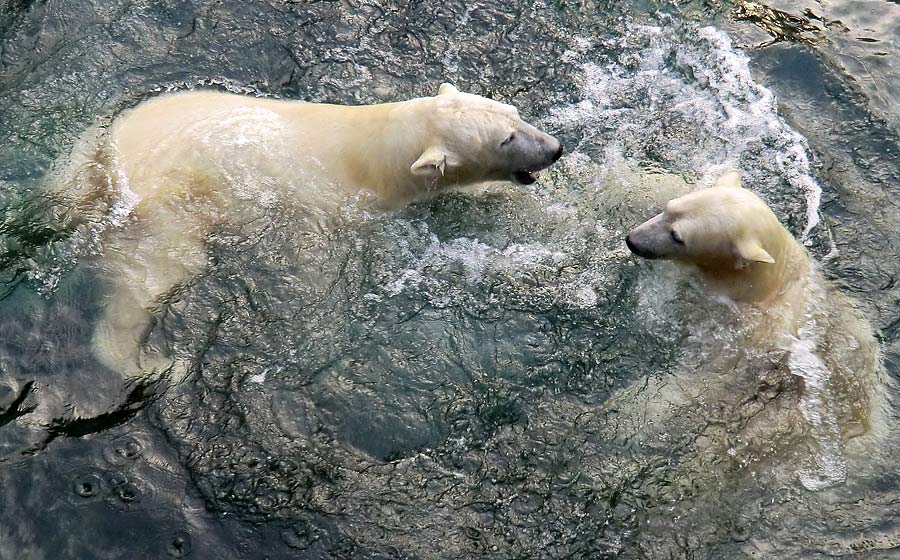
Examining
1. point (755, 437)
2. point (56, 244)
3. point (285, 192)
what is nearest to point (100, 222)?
point (56, 244)

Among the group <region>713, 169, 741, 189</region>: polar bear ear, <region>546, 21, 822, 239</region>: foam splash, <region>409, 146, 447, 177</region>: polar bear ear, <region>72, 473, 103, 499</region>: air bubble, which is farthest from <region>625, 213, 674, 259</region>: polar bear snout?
<region>72, 473, 103, 499</region>: air bubble

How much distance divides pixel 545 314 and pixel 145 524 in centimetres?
297

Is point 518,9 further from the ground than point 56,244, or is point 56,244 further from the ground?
point 518,9

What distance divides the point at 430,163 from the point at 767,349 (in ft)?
8.71

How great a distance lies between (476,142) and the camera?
5684 mm

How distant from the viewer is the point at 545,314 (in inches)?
227

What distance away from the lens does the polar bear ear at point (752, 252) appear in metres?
5.09

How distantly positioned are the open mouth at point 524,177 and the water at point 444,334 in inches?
17.0

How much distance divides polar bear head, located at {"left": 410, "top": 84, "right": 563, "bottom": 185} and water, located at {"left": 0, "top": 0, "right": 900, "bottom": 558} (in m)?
0.54

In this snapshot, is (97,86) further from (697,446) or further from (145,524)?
(697,446)

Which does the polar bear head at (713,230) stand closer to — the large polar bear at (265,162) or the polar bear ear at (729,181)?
the polar bear ear at (729,181)

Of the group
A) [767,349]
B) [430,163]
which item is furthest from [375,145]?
[767,349]

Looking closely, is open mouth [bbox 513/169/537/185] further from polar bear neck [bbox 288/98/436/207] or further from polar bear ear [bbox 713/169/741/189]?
polar bear ear [bbox 713/169/741/189]

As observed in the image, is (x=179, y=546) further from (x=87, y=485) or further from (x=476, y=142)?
(x=476, y=142)
